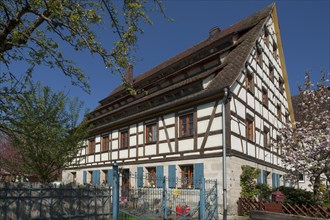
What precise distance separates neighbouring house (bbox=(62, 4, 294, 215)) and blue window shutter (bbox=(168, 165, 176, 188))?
0.24ft

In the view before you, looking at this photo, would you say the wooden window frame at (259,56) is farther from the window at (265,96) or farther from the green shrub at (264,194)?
the green shrub at (264,194)

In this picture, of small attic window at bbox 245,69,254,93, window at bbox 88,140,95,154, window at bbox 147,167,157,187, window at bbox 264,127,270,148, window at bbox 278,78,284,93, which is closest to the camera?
small attic window at bbox 245,69,254,93

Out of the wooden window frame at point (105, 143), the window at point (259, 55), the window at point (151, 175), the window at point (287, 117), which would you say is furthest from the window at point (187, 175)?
the window at point (287, 117)

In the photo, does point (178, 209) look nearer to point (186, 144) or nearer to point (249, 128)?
point (186, 144)

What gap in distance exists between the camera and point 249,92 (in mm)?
17141

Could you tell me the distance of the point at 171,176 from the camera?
16547mm

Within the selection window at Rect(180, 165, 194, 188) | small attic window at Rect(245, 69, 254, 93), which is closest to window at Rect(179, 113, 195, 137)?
window at Rect(180, 165, 194, 188)

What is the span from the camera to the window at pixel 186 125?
16.1 m

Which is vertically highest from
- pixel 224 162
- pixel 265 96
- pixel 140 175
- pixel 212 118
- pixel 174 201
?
pixel 265 96

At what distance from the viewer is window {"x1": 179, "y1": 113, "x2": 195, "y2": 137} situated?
1613 centimetres

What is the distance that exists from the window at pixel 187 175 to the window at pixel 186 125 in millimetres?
1555

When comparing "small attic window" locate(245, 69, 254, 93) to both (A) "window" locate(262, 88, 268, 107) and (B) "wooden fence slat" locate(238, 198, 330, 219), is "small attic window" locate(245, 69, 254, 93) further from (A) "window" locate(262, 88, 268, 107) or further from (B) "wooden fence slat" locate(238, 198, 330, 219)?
(B) "wooden fence slat" locate(238, 198, 330, 219)

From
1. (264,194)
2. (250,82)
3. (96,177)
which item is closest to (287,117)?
(250,82)

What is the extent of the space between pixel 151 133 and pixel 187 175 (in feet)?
11.7
